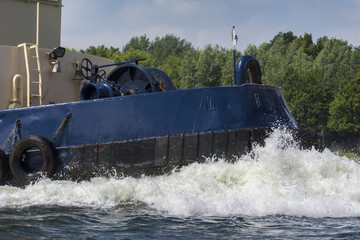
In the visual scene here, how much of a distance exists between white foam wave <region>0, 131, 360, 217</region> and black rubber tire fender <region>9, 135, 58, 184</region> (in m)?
0.38

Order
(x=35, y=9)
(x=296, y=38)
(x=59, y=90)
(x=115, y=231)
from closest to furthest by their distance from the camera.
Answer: (x=115, y=231) < (x=59, y=90) < (x=35, y=9) < (x=296, y=38)

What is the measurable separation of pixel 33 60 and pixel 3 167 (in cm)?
221

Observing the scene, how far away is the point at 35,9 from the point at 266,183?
22.0 ft

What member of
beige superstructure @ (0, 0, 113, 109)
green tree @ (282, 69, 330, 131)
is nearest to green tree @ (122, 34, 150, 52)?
green tree @ (282, 69, 330, 131)

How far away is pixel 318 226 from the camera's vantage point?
701 centimetres

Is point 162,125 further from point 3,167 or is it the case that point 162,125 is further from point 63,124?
point 3,167

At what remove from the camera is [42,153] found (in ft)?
30.9

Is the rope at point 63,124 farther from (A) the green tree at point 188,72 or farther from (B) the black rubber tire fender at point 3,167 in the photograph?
(A) the green tree at point 188,72

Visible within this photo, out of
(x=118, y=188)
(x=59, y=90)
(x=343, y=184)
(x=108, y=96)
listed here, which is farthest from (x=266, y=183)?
(x=59, y=90)

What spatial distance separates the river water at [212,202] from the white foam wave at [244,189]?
1 centimetres

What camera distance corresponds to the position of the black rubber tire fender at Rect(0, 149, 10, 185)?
9859 mm

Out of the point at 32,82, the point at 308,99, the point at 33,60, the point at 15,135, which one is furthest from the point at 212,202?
the point at 308,99

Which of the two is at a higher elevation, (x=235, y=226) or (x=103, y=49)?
(x=103, y=49)

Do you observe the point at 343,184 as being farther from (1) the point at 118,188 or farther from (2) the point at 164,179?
(1) the point at 118,188
